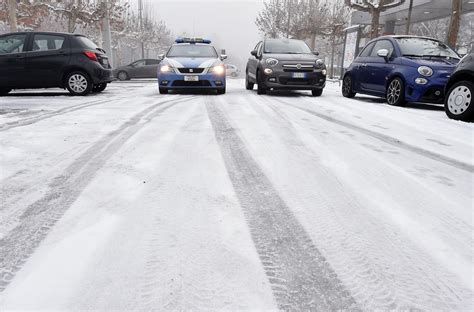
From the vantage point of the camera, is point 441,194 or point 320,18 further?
point 320,18

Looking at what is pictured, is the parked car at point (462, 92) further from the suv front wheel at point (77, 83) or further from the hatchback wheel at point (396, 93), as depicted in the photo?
the suv front wheel at point (77, 83)

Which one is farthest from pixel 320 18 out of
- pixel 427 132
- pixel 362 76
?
pixel 427 132

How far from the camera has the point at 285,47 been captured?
409 inches

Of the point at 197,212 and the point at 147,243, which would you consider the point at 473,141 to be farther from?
the point at 147,243

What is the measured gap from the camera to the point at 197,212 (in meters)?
2.13

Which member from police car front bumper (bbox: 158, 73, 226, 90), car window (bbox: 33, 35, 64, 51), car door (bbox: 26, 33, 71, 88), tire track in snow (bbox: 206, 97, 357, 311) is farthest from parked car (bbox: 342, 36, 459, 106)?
car window (bbox: 33, 35, 64, 51)

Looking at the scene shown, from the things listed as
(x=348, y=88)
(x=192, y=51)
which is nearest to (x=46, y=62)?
(x=192, y=51)

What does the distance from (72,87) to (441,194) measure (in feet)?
28.3

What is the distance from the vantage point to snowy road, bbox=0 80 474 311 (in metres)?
1.43

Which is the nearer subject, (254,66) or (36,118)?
(36,118)

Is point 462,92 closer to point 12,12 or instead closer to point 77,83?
point 77,83

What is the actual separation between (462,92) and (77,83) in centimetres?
813

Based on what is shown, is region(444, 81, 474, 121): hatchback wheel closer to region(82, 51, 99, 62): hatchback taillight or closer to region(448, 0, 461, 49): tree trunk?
region(82, 51, 99, 62): hatchback taillight

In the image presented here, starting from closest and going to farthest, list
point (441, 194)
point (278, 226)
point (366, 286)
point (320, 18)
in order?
1. point (366, 286)
2. point (278, 226)
3. point (441, 194)
4. point (320, 18)
